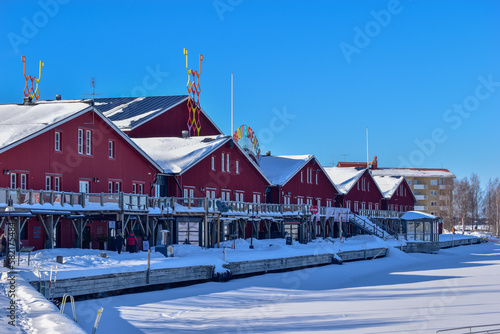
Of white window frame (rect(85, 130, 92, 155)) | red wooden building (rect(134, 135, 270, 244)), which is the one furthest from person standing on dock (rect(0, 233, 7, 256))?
red wooden building (rect(134, 135, 270, 244))

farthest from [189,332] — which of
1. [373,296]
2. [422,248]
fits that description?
[422,248]

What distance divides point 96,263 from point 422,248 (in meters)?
45.1

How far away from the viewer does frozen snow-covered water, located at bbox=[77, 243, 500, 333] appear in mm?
25062

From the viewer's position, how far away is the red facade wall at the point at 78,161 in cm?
3912

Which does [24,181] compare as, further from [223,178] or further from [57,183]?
[223,178]

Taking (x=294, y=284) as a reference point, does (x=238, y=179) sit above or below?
above

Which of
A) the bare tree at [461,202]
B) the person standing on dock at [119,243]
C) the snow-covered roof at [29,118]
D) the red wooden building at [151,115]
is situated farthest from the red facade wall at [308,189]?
the bare tree at [461,202]

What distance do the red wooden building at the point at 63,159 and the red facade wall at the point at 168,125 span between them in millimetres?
13443

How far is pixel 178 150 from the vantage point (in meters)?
56.1

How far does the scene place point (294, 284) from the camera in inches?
1501

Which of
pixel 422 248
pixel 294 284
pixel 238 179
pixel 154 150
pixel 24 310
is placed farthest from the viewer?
pixel 422 248

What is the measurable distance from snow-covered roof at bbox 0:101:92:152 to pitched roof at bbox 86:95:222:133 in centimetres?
1598

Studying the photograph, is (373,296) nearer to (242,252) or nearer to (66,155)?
(242,252)

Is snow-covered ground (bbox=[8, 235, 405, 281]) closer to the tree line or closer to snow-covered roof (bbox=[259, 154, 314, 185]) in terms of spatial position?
snow-covered roof (bbox=[259, 154, 314, 185])
